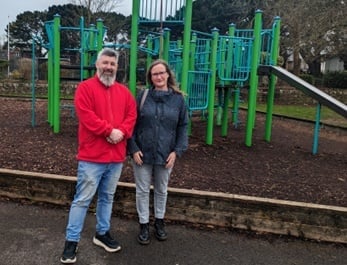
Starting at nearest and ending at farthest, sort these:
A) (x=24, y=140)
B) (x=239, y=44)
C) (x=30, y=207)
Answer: (x=30, y=207) → (x=24, y=140) → (x=239, y=44)

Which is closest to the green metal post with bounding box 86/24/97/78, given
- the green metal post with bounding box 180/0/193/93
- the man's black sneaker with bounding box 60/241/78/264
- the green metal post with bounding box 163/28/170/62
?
the green metal post with bounding box 163/28/170/62

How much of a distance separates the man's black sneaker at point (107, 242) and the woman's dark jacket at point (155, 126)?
0.76 metres

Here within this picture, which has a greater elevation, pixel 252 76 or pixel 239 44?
pixel 239 44

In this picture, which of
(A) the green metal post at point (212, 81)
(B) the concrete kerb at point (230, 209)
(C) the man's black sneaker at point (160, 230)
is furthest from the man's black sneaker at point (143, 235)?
(A) the green metal post at point (212, 81)

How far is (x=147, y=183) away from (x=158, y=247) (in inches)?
23.3

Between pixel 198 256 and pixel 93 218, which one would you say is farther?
pixel 93 218

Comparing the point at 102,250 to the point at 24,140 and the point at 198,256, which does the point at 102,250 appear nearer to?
the point at 198,256

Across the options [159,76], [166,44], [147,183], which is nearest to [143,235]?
[147,183]

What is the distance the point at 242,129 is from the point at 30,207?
6520 mm

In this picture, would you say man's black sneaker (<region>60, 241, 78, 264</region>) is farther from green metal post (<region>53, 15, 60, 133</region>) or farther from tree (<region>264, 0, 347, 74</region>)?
tree (<region>264, 0, 347, 74</region>)

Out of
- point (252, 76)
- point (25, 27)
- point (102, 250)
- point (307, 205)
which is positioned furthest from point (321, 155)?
point (25, 27)

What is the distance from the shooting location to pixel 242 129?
10.0 meters

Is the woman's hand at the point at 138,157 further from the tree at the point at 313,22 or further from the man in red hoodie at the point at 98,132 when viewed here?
the tree at the point at 313,22

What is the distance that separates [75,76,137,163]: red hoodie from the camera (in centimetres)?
323
